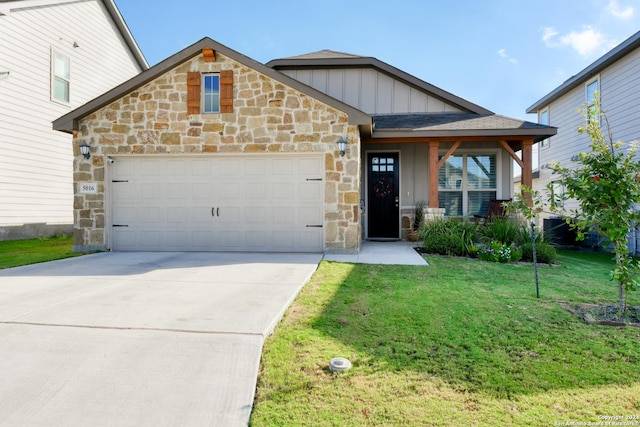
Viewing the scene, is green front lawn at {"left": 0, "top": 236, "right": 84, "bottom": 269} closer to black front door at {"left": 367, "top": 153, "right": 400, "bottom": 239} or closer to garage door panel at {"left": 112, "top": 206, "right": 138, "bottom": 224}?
garage door panel at {"left": 112, "top": 206, "right": 138, "bottom": 224}

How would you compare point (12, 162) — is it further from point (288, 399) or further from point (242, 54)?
point (288, 399)

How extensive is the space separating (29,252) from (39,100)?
5452mm

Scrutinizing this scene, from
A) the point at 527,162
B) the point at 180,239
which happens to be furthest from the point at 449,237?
the point at 180,239

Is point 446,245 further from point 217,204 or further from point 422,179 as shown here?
point 217,204

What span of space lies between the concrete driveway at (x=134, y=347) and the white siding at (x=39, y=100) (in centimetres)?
707

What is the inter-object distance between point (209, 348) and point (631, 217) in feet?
13.4

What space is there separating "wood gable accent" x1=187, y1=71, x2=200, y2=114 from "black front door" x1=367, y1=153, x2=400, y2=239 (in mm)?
4657

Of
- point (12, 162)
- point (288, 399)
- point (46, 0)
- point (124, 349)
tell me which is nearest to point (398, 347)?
point (288, 399)

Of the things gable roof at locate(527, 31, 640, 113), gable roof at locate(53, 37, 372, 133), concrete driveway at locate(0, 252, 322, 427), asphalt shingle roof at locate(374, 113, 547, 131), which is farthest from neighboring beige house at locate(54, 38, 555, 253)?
gable roof at locate(527, 31, 640, 113)

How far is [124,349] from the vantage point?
2850 millimetres

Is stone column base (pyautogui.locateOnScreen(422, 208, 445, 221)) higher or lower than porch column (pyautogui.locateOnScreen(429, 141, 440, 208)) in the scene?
lower

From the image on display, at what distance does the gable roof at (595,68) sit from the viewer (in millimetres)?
9744

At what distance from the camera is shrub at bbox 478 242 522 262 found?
7.22 m

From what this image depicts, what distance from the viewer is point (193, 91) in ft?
26.5
